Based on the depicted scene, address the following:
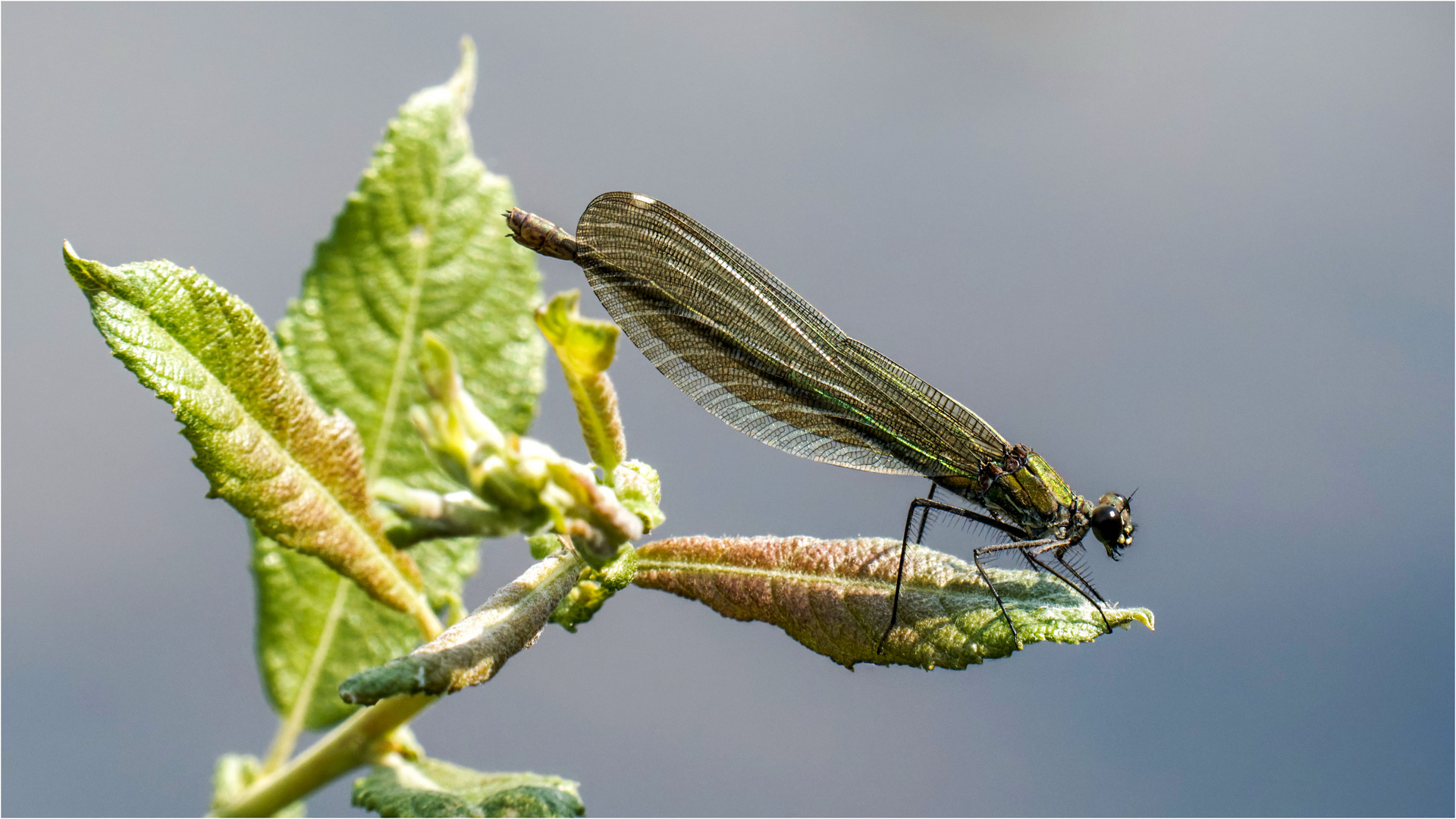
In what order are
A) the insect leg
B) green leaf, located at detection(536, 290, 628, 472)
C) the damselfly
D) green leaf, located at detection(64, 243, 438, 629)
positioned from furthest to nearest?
1. the damselfly
2. the insect leg
3. green leaf, located at detection(64, 243, 438, 629)
4. green leaf, located at detection(536, 290, 628, 472)

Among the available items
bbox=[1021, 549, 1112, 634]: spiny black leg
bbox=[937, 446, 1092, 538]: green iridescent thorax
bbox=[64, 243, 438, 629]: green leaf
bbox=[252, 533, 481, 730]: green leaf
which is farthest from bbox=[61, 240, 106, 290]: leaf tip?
bbox=[937, 446, 1092, 538]: green iridescent thorax

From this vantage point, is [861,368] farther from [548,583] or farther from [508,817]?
[508,817]

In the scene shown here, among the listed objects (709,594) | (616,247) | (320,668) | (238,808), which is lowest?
(238,808)

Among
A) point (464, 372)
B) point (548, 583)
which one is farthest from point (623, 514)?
point (464, 372)

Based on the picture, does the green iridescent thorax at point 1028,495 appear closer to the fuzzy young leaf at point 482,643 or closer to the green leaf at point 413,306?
the green leaf at point 413,306

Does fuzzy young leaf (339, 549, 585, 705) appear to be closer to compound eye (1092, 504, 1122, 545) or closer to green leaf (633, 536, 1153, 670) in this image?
green leaf (633, 536, 1153, 670)
